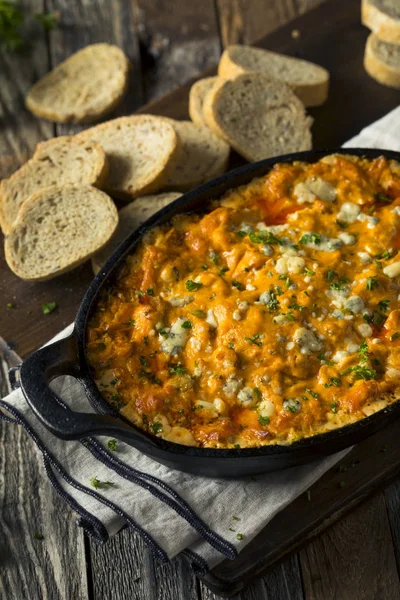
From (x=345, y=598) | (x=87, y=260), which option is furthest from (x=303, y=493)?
(x=87, y=260)

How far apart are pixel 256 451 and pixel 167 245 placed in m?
0.98

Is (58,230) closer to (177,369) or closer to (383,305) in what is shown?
(177,369)

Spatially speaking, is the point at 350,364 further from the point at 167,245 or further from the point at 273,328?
the point at 167,245

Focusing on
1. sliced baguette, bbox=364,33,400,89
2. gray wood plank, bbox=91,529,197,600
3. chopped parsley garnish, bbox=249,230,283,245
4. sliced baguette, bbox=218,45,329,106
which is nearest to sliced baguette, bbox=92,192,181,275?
chopped parsley garnish, bbox=249,230,283,245

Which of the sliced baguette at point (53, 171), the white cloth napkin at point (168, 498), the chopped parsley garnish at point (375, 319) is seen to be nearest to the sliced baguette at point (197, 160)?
the sliced baguette at point (53, 171)

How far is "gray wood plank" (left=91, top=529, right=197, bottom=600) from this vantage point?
127 inches

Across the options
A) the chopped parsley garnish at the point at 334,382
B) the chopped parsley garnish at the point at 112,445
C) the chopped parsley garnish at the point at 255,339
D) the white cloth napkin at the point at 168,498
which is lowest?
the white cloth napkin at the point at 168,498

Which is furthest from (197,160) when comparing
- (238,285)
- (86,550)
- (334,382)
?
(86,550)

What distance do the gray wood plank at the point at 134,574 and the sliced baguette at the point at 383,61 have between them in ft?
9.33

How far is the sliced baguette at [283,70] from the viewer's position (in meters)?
4.55

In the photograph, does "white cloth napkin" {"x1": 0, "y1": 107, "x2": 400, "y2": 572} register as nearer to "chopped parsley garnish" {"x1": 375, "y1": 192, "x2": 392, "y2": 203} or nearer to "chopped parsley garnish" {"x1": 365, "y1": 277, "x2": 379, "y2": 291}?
"chopped parsley garnish" {"x1": 365, "y1": 277, "x2": 379, "y2": 291}

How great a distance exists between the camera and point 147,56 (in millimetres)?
5438

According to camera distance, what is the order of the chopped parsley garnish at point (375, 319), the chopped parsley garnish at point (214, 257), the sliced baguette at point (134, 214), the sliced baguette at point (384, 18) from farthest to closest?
the sliced baguette at point (384, 18)
the sliced baguette at point (134, 214)
the chopped parsley garnish at point (214, 257)
the chopped parsley garnish at point (375, 319)

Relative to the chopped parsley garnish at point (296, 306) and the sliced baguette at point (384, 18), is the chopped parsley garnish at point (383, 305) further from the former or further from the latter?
the sliced baguette at point (384, 18)
